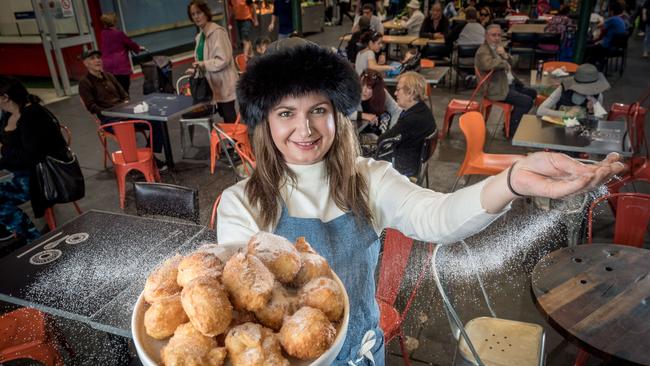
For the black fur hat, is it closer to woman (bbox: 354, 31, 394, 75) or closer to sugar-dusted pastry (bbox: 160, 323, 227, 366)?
sugar-dusted pastry (bbox: 160, 323, 227, 366)

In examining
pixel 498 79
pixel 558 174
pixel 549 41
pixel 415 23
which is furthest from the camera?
pixel 415 23

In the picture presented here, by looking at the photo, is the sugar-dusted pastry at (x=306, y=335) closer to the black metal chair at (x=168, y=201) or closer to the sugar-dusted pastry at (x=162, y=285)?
the sugar-dusted pastry at (x=162, y=285)

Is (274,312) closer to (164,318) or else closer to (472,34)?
(164,318)

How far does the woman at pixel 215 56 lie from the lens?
576cm

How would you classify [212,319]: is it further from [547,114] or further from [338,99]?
[547,114]

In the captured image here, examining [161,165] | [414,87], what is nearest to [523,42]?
[414,87]

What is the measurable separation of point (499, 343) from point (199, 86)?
4717 millimetres

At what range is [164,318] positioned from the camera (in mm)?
894

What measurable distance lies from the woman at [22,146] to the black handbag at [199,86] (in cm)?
A: 197

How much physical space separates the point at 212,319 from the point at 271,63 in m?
0.92

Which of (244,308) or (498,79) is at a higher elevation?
(244,308)

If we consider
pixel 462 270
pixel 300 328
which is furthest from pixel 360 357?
pixel 462 270

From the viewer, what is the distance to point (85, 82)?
225 inches

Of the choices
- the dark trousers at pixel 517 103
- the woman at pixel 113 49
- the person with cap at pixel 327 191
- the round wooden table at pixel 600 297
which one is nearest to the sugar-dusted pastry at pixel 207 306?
the person with cap at pixel 327 191
